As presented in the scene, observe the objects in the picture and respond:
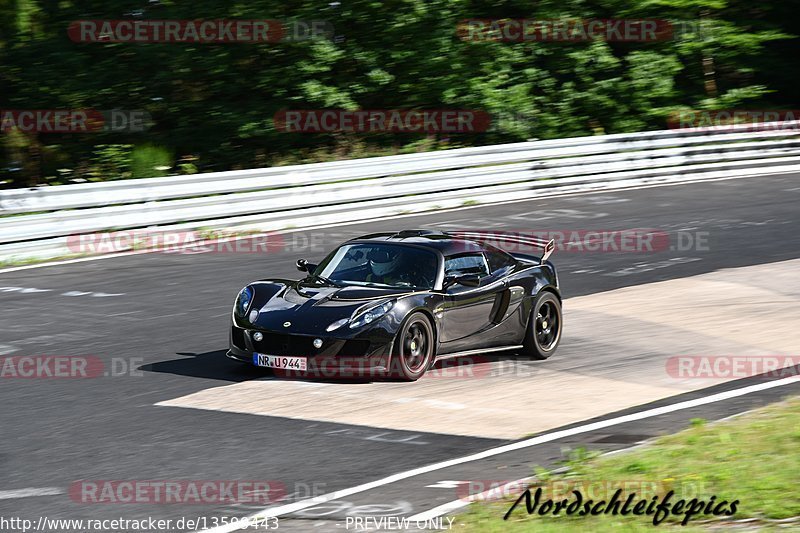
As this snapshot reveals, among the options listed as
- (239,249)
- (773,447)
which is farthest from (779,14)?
(773,447)

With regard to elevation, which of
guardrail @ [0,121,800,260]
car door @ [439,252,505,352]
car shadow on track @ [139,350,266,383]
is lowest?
car shadow on track @ [139,350,266,383]

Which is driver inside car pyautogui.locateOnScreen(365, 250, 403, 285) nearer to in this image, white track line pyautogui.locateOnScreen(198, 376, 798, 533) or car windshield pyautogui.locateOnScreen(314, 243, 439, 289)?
car windshield pyautogui.locateOnScreen(314, 243, 439, 289)

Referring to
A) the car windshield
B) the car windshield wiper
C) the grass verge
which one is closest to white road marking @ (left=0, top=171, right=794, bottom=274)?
the car windshield wiper

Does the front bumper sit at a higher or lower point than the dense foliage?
lower

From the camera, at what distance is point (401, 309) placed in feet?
32.4

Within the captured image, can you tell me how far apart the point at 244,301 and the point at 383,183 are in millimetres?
9880

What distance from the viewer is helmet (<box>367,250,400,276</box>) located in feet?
35.0

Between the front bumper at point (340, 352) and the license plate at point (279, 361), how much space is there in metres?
0.04

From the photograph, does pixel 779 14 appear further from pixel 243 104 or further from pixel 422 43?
pixel 243 104

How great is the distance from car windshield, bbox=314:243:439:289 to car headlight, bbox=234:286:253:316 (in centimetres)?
76

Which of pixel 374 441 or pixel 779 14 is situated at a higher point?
pixel 779 14

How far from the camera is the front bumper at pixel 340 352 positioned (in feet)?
31.8

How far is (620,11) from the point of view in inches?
1134

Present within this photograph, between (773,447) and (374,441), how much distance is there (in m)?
2.72
